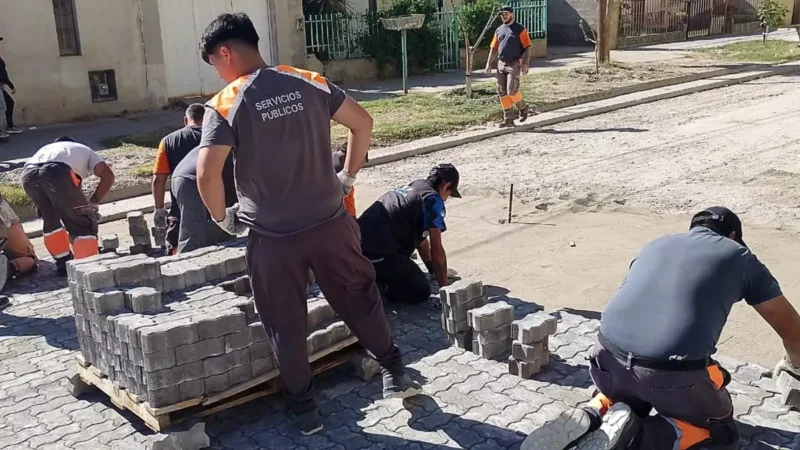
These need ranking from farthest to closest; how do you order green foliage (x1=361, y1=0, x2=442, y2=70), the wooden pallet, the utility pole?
green foliage (x1=361, y1=0, x2=442, y2=70)
the utility pole
the wooden pallet

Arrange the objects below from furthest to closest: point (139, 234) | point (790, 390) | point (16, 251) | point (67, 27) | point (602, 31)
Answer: point (602, 31)
point (67, 27)
point (139, 234)
point (16, 251)
point (790, 390)

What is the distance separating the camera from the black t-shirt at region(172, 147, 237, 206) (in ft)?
19.5

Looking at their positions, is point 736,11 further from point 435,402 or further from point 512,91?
point 435,402

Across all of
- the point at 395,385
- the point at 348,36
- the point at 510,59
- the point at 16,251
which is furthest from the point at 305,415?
the point at 348,36

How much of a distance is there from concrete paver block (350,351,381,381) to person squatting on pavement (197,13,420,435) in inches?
26.2

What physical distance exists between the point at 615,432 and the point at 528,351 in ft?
4.03

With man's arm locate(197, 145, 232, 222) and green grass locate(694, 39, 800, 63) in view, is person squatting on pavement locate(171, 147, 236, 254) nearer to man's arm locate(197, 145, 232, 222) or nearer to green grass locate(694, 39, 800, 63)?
man's arm locate(197, 145, 232, 222)

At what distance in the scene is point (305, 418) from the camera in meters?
4.03

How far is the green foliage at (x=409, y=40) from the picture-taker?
63.0 feet

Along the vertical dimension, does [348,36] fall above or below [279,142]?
above

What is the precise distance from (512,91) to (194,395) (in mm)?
9600

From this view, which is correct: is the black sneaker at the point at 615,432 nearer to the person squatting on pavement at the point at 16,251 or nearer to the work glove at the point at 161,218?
the work glove at the point at 161,218

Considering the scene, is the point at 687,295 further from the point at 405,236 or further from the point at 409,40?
the point at 409,40

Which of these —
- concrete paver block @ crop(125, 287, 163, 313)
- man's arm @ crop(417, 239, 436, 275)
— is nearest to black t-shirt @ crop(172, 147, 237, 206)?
man's arm @ crop(417, 239, 436, 275)
